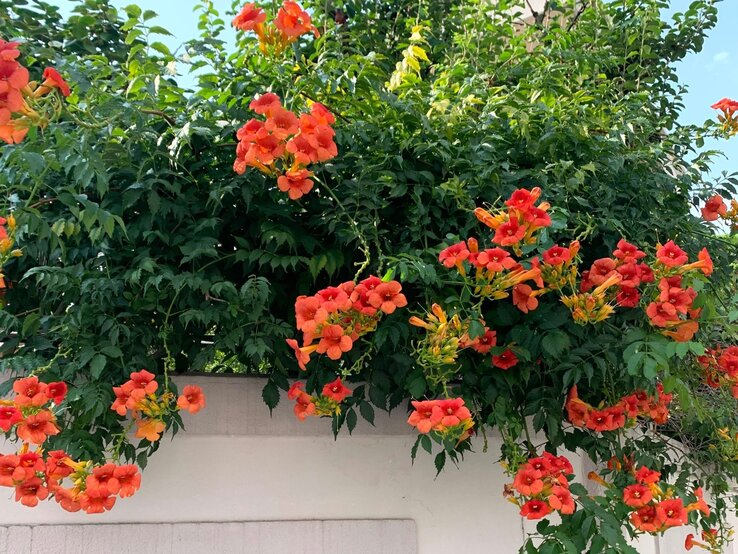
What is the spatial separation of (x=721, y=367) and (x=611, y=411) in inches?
22.7

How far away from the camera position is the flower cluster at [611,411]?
2551mm

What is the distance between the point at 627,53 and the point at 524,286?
2287 millimetres

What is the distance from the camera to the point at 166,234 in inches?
92.2

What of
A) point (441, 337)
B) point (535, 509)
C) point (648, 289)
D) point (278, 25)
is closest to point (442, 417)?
point (441, 337)

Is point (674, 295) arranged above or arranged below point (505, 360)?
above

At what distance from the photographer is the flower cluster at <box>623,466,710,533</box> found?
94.0 inches

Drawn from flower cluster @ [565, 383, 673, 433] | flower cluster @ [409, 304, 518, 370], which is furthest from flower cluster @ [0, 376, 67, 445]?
flower cluster @ [565, 383, 673, 433]

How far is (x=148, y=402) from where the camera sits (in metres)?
2.16

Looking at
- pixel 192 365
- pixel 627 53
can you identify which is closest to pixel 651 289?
pixel 192 365

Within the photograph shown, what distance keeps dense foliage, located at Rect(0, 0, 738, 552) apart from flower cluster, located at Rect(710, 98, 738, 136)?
32cm

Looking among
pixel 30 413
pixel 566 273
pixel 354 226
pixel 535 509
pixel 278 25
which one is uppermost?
pixel 278 25

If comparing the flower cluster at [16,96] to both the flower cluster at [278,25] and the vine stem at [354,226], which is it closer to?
the flower cluster at [278,25]

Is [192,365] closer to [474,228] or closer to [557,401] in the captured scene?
[474,228]

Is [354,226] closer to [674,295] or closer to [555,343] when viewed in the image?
[555,343]
